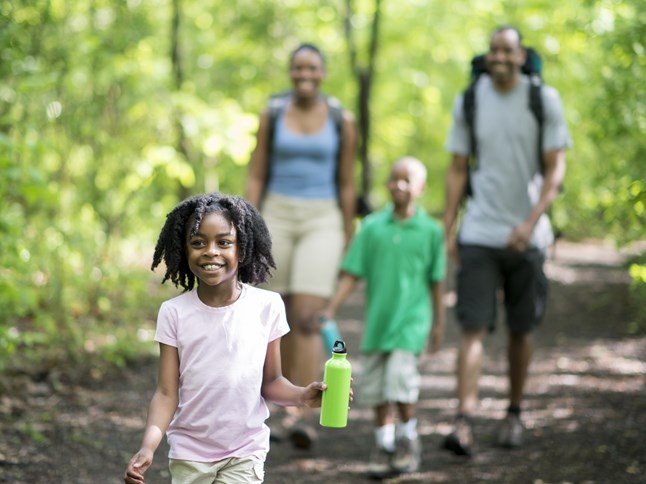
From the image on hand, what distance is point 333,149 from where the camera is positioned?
6090mm

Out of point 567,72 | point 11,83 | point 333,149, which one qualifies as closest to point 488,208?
point 333,149

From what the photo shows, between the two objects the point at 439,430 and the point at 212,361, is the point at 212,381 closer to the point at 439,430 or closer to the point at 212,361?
the point at 212,361

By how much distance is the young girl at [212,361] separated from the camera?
3221mm

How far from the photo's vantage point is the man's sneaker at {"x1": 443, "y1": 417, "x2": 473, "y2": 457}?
5598mm

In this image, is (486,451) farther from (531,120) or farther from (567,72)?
(567,72)

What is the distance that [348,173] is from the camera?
20.3ft

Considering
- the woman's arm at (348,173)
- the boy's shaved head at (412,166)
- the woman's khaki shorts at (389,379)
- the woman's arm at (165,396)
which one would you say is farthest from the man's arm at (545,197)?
the woman's arm at (165,396)

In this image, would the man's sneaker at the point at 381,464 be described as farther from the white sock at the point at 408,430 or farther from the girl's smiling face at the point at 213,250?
the girl's smiling face at the point at 213,250

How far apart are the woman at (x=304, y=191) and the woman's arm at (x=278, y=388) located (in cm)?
259

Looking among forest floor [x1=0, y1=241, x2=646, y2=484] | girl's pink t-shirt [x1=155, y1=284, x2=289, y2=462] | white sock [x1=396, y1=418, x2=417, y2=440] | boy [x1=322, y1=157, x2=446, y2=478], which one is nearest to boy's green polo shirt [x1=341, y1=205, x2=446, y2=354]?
boy [x1=322, y1=157, x2=446, y2=478]

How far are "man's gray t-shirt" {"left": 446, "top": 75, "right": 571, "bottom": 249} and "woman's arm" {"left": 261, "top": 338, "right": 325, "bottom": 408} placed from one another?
2.79 m

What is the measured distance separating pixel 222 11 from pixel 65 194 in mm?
6448

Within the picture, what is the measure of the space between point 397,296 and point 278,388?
7.78ft

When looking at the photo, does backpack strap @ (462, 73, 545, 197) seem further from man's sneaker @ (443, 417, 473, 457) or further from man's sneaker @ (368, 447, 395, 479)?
man's sneaker @ (368, 447, 395, 479)
